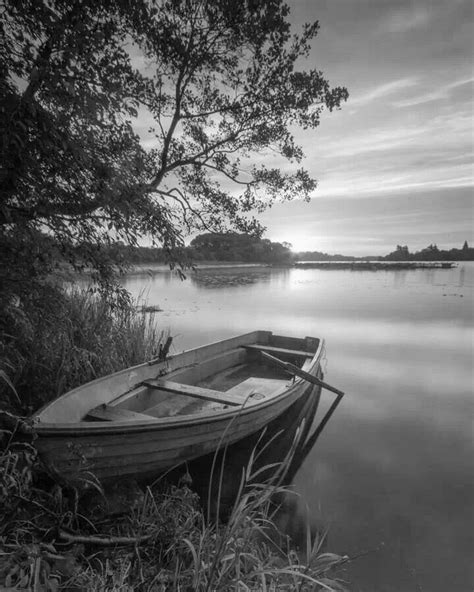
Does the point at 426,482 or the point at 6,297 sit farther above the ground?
the point at 6,297

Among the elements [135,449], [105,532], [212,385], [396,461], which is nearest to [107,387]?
[135,449]

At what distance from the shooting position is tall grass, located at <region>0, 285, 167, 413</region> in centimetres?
436

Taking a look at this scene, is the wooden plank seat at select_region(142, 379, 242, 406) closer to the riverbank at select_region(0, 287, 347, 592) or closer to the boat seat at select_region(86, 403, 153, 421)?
the boat seat at select_region(86, 403, 153, 421)

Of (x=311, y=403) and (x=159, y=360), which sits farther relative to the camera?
(x=311, y=403)

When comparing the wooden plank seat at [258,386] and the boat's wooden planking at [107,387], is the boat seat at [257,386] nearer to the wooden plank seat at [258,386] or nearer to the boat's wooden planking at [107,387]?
the wooden plank seat at [258,386]

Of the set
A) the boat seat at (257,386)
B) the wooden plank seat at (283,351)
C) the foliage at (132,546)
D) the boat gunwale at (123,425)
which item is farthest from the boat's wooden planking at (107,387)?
the wooden plank seat at (283,351)

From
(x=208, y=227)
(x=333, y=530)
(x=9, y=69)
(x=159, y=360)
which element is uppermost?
(x=9, y=69)

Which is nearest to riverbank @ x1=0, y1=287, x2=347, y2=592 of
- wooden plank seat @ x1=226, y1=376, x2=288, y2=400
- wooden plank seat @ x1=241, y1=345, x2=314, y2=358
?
wooden plank seat @ x1=226, y1=376, x2=288, y2=400

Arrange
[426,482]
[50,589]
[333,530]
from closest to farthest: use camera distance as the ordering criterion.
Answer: [50,589]
[333,530]
[426,482]

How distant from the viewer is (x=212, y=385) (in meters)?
7.34

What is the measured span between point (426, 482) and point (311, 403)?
305 centimetres

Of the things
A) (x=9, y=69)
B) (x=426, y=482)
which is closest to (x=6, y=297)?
(x=9, y=69)

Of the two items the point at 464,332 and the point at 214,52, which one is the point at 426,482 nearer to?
the point at 214,52

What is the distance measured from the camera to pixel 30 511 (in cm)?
309
